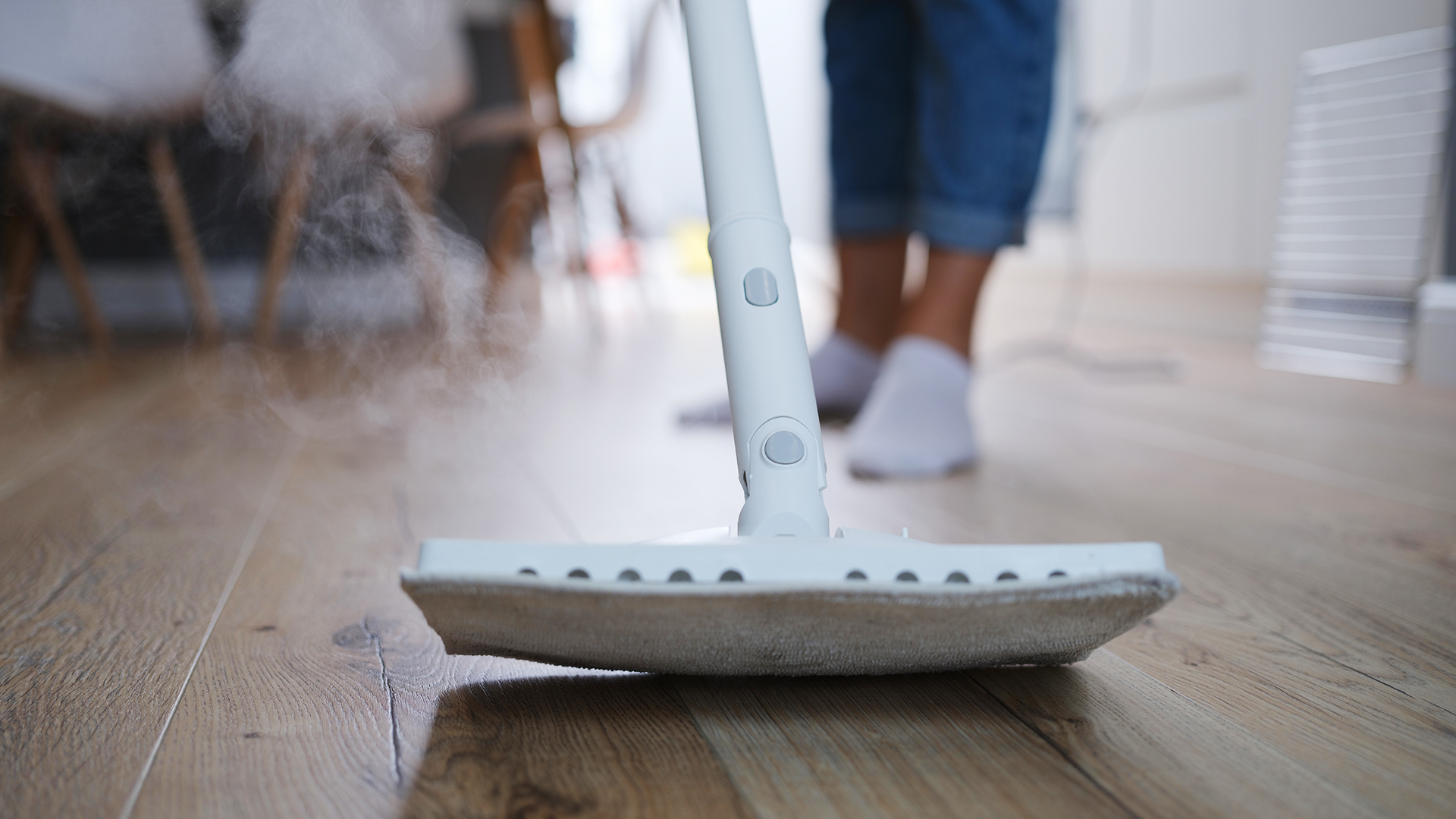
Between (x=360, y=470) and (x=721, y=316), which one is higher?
(x=721, y=316)

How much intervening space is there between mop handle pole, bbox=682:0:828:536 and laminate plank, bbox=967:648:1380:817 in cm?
11

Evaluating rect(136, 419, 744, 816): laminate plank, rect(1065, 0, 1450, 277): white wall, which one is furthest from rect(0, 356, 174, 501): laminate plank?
rect(1065, 0, 1450, 277): white wall

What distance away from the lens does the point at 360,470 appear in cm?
89

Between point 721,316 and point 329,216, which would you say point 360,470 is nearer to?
point 721,316

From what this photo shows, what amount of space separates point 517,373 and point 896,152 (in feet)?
2.43

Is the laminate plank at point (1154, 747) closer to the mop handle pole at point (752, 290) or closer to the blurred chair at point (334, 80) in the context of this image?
the mop handle pole at point (752, 290)

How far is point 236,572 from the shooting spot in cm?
59

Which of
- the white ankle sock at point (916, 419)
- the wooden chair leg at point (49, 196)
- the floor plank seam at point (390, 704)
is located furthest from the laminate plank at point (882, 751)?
the wooden chair leg at point (49, 196)

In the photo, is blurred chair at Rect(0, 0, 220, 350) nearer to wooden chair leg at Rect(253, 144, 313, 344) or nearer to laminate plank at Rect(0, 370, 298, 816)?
wooden chair leg at Rect(253, 144, 313, 344)

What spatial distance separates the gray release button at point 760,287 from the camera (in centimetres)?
48

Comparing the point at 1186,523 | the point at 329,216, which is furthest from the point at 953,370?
the point at 329,216

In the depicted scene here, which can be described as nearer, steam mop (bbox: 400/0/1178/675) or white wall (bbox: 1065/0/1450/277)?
steam mop (bbox: 400/0/1178/675)

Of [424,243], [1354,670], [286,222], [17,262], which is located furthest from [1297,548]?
[17,262]

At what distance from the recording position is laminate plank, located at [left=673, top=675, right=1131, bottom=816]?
1.03ft
